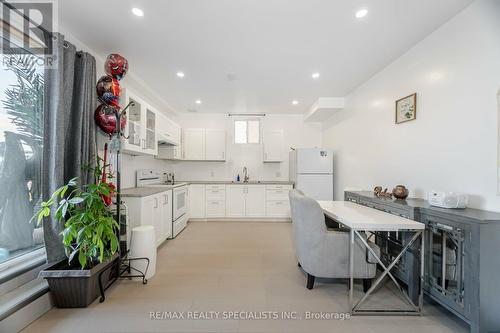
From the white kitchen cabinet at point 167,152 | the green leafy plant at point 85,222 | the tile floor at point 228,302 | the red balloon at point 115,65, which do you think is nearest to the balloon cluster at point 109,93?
the red balloon at point 115,65

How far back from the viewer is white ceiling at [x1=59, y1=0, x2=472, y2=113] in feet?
5.97

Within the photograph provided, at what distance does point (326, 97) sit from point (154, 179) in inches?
152

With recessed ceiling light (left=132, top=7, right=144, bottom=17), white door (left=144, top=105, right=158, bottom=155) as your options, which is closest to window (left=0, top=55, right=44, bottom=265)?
recessed ceiling light (left=132, top=7, right=144, bottom=17)

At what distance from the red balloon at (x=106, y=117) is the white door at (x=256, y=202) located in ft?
10.1

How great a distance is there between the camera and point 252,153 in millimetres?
5395

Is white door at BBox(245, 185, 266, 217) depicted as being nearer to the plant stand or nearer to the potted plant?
the plant stand

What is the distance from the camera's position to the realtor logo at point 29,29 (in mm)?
1629

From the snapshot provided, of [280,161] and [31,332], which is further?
[280,161]

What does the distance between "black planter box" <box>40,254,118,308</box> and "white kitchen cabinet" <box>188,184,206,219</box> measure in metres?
2.90

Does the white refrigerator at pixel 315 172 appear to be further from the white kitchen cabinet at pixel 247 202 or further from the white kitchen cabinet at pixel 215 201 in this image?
the white kitchen cabinet at pixel 215 201

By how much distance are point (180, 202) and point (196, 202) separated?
785 mm

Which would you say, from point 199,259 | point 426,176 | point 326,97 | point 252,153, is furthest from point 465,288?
point 252,153

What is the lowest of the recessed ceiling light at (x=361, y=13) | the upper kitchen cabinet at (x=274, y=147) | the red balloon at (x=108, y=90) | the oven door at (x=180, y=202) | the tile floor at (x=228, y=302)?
the tile floor at (x=228, y=302)

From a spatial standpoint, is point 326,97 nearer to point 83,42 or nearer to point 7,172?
point 83,42
